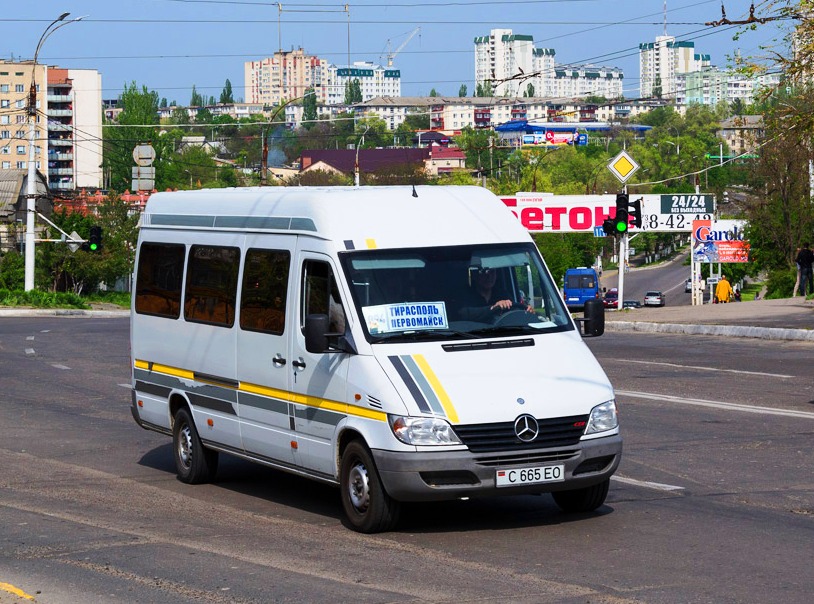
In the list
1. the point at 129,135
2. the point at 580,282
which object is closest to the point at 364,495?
the point at 580,282

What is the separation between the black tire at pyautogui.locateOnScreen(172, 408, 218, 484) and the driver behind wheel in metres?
3.00

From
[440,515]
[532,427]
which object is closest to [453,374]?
[532,427]

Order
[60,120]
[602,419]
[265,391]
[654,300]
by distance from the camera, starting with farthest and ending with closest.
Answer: [60,120] < [654,300] < [265,391] < [602,419]

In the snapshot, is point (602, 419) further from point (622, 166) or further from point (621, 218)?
point (622, 166)

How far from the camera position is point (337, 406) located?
29.2 ft

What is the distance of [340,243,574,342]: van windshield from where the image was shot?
8.91 m

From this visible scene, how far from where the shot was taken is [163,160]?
157375mm

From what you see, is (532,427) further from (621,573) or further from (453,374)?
(621,573)

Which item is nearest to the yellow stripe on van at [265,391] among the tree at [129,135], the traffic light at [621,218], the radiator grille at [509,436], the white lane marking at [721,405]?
the radiator grille at [509,436]

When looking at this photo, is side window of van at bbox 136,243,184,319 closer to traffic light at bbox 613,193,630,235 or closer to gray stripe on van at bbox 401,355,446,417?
gray stripe on van at bbox 401,355,446,417

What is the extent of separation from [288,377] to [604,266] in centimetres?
13916

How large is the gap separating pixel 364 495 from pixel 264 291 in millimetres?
2079

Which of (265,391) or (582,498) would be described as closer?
(582,498)

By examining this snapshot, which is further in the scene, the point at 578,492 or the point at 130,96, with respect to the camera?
the point at 130,96
